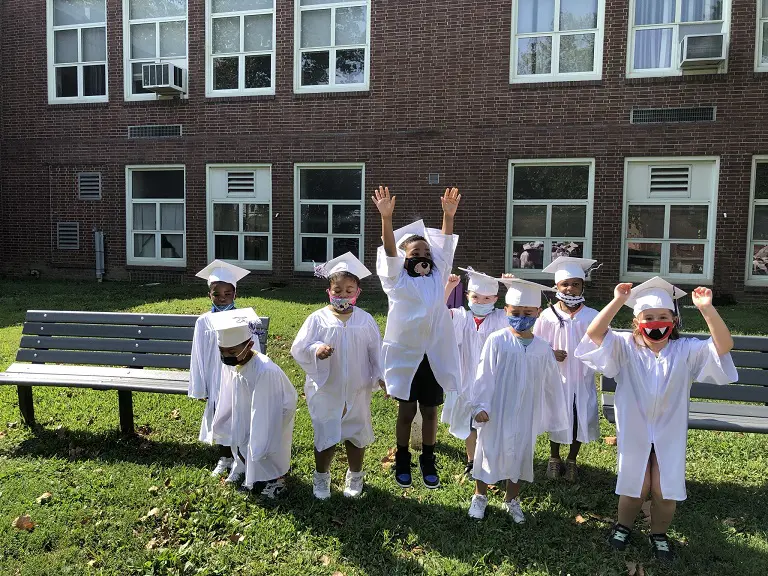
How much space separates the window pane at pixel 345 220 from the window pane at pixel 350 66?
287cm

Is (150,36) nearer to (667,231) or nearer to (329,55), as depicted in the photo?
(329,55)

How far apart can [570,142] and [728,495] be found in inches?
369

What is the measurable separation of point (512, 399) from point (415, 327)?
75 centimetres

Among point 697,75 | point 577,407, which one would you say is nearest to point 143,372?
point 577,407

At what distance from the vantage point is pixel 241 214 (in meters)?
14.2

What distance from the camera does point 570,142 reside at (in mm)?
12148

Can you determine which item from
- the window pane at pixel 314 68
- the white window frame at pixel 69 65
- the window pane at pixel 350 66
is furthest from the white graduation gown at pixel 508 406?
the white window frame at pixel 69 65

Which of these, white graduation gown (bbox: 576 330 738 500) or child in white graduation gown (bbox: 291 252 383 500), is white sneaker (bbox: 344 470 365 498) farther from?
white graduation gown (bbox: 576 330 738 500)

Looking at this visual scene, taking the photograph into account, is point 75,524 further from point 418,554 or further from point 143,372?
point 418,554

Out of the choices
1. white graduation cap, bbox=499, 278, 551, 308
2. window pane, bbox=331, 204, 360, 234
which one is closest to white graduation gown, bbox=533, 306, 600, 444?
white graduation cap, bbox=499, 278, 551, 308

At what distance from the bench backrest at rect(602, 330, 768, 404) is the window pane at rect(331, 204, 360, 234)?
9766 mm

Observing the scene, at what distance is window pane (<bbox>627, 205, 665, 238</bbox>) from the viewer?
40.0ft

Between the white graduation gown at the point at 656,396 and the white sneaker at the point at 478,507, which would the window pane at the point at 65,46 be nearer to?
the white sneaker at the point at 478,507

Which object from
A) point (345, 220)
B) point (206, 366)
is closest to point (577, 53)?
point (345, 220)
